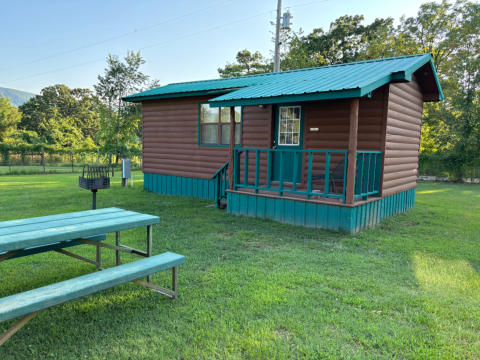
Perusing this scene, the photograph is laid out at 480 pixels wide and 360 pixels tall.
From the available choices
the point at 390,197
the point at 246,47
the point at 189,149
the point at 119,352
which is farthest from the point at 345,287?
the point at 246,47

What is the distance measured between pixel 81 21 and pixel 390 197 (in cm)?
3545

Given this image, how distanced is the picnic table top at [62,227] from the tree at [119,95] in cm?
1052

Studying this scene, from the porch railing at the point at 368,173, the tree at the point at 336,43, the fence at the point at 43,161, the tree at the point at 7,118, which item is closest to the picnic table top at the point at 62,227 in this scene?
the porch railing at the point at 368,173

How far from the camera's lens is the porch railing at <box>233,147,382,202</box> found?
579cm

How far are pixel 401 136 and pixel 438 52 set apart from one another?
16933 mm

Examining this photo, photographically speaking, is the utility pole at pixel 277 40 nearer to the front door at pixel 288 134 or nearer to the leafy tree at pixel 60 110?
the front door at pixel 288 134

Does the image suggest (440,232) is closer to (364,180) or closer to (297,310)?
(364,180)

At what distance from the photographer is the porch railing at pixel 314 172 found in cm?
579

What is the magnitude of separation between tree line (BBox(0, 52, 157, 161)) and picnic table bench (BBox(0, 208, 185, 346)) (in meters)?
10.8

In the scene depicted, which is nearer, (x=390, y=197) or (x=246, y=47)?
(x=390, y=197)

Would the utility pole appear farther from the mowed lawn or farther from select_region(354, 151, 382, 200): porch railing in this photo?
the mowed lawn

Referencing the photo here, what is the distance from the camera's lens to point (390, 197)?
7.06m

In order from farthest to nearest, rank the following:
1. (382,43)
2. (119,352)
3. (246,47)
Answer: (246,47) → (382,43) → (119,352)

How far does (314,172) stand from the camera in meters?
7.52
